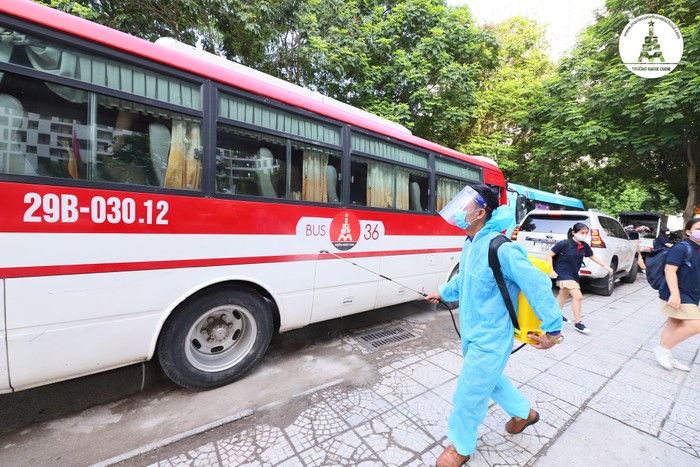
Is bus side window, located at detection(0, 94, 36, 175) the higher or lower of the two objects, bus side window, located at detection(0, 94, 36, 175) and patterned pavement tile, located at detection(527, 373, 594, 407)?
the higher

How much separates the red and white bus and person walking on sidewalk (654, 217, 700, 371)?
3337 mm

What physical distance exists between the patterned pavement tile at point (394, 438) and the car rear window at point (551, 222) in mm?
6136

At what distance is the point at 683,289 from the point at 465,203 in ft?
11.0

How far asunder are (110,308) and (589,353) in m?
5.14

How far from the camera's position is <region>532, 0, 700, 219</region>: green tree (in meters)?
8.23

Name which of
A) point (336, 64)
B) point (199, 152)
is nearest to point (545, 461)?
point (199, 152)

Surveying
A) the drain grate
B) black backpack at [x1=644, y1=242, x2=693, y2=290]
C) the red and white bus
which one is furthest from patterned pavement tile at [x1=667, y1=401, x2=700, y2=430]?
the red and white bus

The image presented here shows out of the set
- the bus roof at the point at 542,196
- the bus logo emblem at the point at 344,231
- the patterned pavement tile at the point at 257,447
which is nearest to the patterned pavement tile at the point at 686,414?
the patterned pavement tile at the point at 257,447

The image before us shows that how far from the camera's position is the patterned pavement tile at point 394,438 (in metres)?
2.14

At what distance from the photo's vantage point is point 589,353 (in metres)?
3.87

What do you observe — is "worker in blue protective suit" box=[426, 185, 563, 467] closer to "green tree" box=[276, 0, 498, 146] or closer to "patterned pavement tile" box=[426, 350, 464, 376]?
"patterned pavement tile" box=[426, 350, 464, 376]

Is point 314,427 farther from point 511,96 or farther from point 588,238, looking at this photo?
point 511,96

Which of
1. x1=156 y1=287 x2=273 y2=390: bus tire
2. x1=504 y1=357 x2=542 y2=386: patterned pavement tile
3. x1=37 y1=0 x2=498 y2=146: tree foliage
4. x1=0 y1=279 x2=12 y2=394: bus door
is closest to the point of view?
x1=0 y1=279 x2=12 y2=394: bus door

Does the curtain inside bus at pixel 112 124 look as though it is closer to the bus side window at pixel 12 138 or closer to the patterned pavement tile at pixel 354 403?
the bus side window at pixel 12 138
